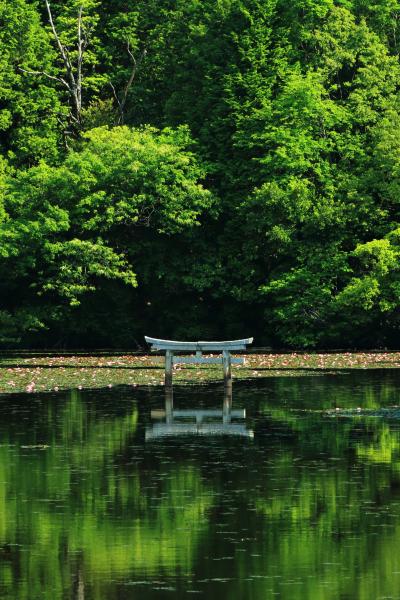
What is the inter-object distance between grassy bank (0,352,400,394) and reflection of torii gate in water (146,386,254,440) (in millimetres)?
7107

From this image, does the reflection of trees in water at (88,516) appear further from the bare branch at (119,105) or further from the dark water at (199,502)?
the bare branch at (119,105)

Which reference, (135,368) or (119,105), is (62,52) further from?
(135,368)

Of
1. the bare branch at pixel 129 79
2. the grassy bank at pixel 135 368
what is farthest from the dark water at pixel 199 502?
the bare branch at pixel 129 79

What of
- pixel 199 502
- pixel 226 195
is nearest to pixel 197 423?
pixel 199 502

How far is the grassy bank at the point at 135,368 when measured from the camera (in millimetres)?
39219

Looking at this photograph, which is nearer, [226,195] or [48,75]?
[226,195]

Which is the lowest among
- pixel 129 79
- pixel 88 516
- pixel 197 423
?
pixel 88 516

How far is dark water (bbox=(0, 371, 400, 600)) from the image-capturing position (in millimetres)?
13758

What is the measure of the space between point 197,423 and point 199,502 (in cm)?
967

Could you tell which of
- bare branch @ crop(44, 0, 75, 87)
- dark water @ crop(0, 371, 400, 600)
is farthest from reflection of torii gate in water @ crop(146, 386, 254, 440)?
bare branch @ crop(44, 0, 75, 87)

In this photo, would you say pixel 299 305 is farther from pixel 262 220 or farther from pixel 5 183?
pixel 5 183

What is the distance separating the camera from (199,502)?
60.2ft

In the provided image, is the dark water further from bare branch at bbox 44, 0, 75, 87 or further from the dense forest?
bare branch at bbox 44, 0, 75, 87

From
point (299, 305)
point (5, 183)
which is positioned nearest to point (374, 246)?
point (299, 305)
